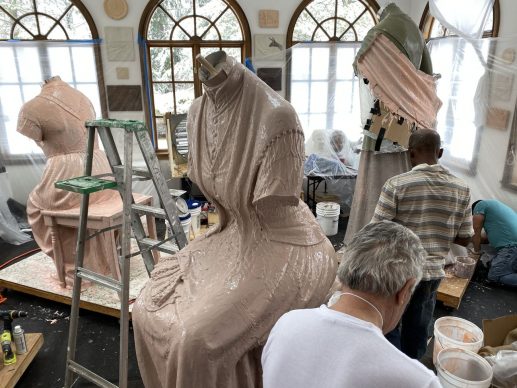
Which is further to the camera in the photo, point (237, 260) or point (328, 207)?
point (328, 207)

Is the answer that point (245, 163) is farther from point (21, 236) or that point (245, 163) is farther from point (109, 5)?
point (109, 5)

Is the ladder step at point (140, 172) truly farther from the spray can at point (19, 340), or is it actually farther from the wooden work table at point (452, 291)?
the wooden work table at point (452, 291)

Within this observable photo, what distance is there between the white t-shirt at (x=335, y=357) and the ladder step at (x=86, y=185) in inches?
48.2

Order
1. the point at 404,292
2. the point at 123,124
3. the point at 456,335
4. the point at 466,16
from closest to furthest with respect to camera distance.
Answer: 1. the point at 404,292
2. the point at 123,124
3. the point at 456,335
4. the point at 466,16

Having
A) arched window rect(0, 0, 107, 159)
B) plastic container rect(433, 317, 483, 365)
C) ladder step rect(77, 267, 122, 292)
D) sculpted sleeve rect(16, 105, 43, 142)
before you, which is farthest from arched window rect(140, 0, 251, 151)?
plastic container rect(433, 317, 483, 365)

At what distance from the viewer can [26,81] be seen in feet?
16.5

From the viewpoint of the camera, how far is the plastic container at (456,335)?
2.11m

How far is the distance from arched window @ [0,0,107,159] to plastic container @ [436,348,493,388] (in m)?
5.18

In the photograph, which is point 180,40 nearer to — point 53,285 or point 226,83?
point 53,285

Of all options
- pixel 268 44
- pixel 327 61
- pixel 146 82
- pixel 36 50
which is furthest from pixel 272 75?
pixel 36 50

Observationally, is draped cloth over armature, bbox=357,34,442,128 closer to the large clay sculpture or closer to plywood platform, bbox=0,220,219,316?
plywood platform, bbox=0,220,219,316

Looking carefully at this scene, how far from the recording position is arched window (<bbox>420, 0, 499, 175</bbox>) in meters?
4.00

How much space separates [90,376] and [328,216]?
10.7 feet

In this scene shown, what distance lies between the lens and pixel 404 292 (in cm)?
103
